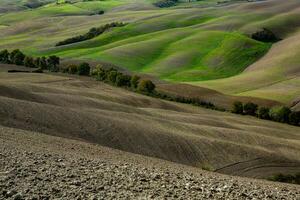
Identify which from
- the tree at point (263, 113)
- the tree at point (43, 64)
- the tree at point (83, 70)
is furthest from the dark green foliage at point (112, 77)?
the tree at point (263, 113)

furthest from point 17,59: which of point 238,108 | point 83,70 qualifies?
point 238,108

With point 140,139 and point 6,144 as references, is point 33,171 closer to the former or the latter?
point 6,144

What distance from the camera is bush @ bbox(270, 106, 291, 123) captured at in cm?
7306

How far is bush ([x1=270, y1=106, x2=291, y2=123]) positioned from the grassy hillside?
25.2ft

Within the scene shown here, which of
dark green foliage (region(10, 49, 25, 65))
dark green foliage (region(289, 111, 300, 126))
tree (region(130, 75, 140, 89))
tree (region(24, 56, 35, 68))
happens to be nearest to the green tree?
tree (region(24, 56, 35, 68))

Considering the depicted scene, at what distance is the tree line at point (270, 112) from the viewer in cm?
7300

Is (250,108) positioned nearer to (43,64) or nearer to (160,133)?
(160,133)

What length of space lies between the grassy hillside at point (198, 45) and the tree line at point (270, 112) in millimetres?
6881

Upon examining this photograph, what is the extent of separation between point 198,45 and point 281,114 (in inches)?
2406

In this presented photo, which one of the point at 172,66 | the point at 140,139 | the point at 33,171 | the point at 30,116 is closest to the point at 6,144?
the point at 33,171

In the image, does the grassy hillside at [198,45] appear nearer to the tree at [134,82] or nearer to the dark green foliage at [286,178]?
the tree at [134,82]

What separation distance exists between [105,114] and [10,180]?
30.1 m

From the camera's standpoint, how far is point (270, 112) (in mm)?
74875

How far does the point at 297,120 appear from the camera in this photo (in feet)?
240
